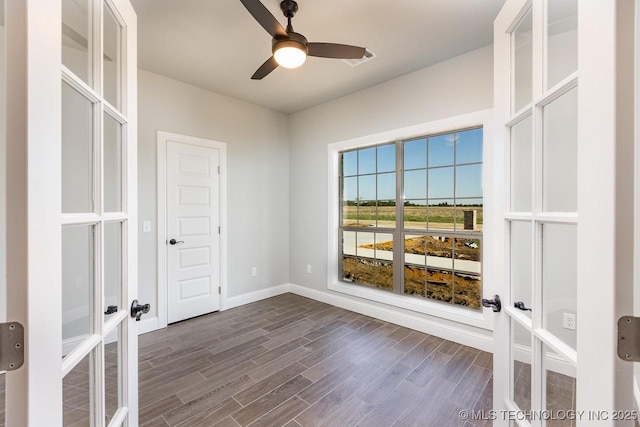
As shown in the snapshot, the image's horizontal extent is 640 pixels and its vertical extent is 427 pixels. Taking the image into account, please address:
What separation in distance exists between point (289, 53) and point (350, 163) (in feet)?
6.66

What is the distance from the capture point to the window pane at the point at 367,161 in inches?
138

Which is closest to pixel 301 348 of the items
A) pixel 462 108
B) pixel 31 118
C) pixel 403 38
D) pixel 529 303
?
pixel 529 303

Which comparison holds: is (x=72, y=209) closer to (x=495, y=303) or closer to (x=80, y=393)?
(x=80, y=393)

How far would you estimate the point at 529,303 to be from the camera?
97 centimetres

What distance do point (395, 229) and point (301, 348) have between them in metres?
1.70

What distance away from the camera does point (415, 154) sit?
3104mm

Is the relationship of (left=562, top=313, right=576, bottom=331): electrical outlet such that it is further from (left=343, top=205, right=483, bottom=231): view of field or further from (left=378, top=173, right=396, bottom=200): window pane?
(left=378, top=173, right=396, bottom=200): window pane

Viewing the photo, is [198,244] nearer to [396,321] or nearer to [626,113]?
[396,321]

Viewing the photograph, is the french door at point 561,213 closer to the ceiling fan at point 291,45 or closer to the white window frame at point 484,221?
the white window frame at point 484,221

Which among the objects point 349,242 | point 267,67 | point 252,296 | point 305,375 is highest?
point 267,67

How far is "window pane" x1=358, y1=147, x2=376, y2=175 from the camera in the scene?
3508 millimetres

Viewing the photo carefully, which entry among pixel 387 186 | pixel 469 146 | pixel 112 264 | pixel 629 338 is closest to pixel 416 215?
pixel 387 186

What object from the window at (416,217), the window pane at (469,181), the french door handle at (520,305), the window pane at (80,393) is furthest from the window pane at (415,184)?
the window pane at (80,393)

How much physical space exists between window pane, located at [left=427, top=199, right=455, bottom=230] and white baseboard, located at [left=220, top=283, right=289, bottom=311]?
2.44m
